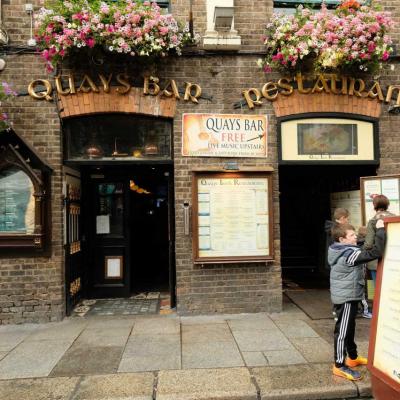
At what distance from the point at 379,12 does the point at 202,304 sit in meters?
5.43

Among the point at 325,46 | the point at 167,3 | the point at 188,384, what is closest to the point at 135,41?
the point at 167,3

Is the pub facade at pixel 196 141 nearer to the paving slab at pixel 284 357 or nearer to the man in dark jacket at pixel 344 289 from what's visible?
the paving slab at pixel 284 357

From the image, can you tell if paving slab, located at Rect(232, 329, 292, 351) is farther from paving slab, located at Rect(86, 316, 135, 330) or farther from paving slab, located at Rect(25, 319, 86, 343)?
paving slab, located at Rect(25, 319, 86, 343)

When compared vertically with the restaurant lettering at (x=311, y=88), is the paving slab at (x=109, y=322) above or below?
below

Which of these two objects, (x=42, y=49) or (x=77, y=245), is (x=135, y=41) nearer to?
(x=42, y=49)

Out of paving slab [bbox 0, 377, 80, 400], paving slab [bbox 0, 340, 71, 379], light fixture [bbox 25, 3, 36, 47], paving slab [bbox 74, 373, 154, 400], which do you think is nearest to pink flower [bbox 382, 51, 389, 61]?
light fixture [bbox 25, 3, 36, 47]

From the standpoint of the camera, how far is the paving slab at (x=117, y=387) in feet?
11.2

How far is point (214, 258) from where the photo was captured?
5.82 m

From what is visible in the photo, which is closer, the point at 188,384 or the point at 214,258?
the point at 188,384

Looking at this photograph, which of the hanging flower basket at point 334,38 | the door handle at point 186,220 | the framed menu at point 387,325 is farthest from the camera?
the door handle at point 186,220

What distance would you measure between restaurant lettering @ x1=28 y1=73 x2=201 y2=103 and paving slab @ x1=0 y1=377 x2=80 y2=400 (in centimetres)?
406

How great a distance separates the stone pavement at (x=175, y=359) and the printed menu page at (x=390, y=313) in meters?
0.60

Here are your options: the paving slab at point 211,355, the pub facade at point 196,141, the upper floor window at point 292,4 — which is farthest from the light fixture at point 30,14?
the paving slab at point 211,355

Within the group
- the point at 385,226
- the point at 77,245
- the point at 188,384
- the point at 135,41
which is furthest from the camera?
the point at 77,245
